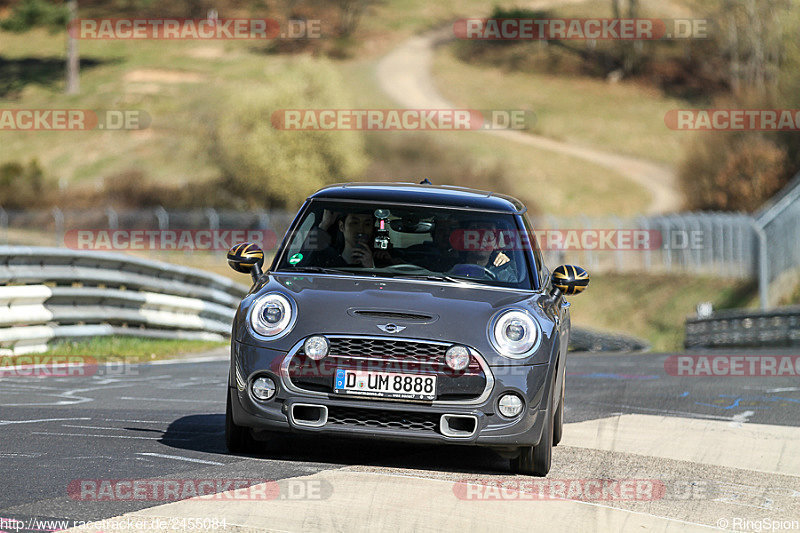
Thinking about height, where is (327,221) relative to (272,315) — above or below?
above

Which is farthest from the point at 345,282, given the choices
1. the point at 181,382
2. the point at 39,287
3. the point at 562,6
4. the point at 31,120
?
the point at 562,6

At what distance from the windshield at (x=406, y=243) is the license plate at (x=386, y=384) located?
1098 millimetres

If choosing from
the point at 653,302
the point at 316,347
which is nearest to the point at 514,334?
the point at 316,347

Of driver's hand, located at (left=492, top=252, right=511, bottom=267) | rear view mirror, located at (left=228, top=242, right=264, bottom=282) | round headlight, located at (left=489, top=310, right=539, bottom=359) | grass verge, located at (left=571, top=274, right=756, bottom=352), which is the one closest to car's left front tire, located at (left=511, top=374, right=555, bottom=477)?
round headlight, located at (left=489, top=310, right=539, bottom=359)

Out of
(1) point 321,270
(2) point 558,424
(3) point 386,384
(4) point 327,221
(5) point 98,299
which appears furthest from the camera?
(5) point 98,299

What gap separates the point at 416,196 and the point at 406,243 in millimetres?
408

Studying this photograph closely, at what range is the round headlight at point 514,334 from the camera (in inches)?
289

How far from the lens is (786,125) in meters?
47.3

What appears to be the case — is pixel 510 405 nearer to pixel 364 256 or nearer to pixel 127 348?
pixel 364 256

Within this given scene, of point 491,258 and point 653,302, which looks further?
point 653,302

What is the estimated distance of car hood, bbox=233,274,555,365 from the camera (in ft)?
23.8

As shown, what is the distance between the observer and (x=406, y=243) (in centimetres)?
844

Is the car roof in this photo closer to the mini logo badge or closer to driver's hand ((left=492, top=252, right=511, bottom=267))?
driver's hand ((left=492, top=252, right=511, bottom=267))

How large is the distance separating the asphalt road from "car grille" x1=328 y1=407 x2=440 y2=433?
0.26 m
